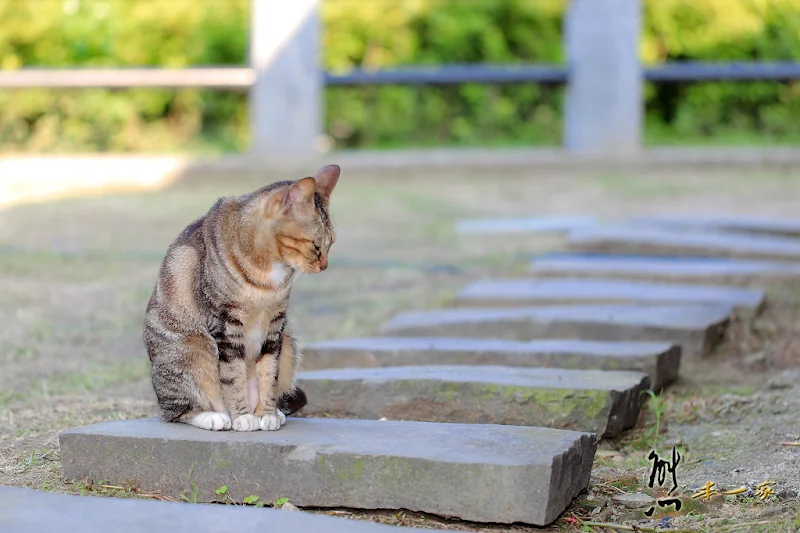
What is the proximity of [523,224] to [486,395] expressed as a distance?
3736 millimetres

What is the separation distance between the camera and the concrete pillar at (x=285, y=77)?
347 inches

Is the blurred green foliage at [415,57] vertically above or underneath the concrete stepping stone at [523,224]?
above

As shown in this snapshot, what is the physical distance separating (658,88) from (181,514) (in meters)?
10.1

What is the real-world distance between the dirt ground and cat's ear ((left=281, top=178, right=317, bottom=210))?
76cm

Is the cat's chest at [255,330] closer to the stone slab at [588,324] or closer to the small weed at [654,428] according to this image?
the small weed at [654,428]

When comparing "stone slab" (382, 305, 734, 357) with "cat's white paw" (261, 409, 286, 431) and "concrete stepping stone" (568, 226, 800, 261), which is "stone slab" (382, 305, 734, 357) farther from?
"cat's white paw" (261, 409, 286, 431)

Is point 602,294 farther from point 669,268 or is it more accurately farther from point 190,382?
point 190,382

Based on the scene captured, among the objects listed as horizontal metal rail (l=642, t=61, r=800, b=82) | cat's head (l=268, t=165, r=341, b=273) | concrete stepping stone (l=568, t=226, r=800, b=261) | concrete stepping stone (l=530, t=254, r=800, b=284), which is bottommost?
concrete stepping stone (l=530, t=254, r=800, b=284)

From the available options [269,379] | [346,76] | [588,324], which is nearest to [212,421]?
[269,379]

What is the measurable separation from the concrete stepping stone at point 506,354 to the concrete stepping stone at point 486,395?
152mm

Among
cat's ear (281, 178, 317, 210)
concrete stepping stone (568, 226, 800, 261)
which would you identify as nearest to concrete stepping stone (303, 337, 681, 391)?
cat's ear (281, 178, 317, 210)

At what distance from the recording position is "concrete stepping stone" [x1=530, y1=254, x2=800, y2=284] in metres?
4.51

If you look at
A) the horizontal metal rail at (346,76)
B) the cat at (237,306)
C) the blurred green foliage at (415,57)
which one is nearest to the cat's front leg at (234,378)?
the cat at (237,306)

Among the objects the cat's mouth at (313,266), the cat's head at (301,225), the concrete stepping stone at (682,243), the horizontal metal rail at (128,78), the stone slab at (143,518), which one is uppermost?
the horizontal metal rail at (128,78)
